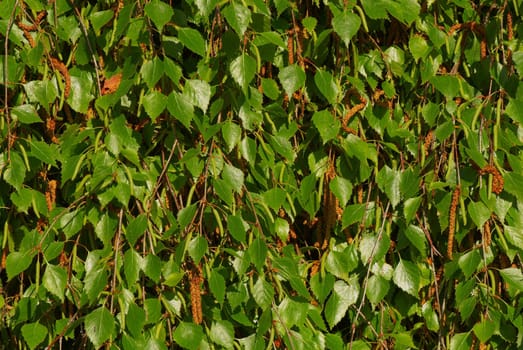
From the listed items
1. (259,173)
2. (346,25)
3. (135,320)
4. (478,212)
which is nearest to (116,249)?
(135,320)

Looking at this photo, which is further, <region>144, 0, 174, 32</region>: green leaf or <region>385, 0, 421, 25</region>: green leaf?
<region>385, 0, 421, 25</region>: green leaf

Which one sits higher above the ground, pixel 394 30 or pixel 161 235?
pixel 394 30

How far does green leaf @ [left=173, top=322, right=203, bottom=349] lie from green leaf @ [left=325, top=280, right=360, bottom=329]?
34 centimetres

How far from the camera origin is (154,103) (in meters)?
1.56

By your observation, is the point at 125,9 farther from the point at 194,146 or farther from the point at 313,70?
the point at 313,70

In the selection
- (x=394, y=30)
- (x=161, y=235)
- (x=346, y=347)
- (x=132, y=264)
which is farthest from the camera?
(x=394, y=30)

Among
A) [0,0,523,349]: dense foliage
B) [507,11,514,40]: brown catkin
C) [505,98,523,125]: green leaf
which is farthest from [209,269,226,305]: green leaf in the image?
[507,11,514,40]: brown catkin

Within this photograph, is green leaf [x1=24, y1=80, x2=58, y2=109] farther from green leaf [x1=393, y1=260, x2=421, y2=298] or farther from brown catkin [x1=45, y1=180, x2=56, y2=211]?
green leaf [x1=393, y1=260, x2=421, y2=298]

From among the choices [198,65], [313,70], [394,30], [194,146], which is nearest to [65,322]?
[194,146]

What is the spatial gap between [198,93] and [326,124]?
31 cm

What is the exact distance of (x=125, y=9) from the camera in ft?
5.06

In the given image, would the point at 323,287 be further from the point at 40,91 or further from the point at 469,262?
the point at 40,91

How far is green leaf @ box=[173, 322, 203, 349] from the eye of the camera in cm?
153

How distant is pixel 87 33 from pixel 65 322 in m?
0.67
